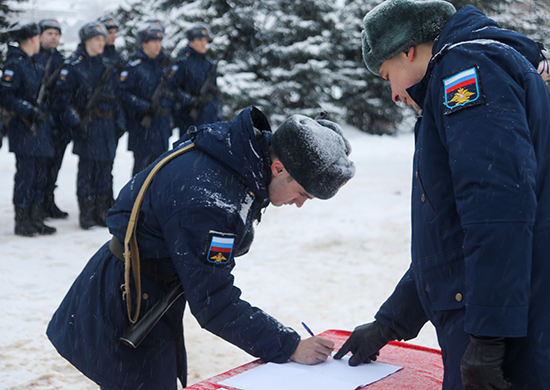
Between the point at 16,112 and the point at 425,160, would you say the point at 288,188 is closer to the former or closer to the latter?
the point at 425,160

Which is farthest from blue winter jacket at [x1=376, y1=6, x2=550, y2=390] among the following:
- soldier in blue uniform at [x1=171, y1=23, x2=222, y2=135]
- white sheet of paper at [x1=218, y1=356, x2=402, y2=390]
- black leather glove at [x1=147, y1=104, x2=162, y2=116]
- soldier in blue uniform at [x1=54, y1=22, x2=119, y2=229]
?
soldier in blue uniform at [x1=171, y1=23, x2=222, y2=135]

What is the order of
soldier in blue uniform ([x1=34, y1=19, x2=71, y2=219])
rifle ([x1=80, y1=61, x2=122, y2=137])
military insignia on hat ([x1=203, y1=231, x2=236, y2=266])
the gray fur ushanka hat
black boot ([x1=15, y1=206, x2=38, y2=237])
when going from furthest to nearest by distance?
soldier in blue uniform ([x1=34, y1=19, x2=71, y2=219]), rifle ([x1=80, y1=61, x2=122, y2=137]), black boot ([x1=15, y1=206, x2=38, y2=237]), the gray fur ushanka hat, military insignia on hat ([x1=203, y1=231, x2=236, y2=266])

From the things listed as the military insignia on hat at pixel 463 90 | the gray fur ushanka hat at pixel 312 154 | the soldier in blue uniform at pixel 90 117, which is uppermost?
the military insignia on hat at pixel 463 90

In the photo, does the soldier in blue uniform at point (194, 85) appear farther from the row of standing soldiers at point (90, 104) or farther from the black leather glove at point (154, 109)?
the black leather glove at point (154, 109)

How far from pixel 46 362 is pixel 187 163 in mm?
1802

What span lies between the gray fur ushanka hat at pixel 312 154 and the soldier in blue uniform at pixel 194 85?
17.0 ft

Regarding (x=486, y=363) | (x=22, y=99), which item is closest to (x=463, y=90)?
(x=486, y=363)

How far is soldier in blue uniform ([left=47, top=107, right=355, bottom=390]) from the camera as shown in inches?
67.4

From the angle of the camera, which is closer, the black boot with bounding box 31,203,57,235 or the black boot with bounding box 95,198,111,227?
the black boot with bounding box 31,203,57,235

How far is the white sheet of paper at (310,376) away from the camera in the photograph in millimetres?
1697

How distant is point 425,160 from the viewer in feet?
4.69

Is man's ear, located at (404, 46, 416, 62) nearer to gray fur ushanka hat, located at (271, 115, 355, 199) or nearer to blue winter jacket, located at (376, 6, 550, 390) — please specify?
blue winter jacket, located at (376, 6, 550, 390)

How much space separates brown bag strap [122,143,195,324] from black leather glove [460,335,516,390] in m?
1.04

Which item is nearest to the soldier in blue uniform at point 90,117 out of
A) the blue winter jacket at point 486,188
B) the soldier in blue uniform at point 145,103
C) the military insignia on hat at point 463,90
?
the soldier in blue uniform at point 145,103
